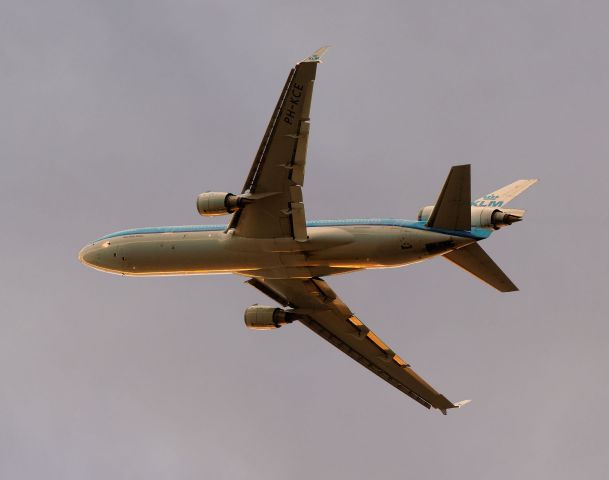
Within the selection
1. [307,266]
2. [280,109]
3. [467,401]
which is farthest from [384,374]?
[280,109]

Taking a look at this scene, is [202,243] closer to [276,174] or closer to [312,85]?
[276,174]

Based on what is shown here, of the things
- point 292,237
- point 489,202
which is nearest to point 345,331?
point 292,237

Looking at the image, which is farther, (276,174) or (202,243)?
(202,243)

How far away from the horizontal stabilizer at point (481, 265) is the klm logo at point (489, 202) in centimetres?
184

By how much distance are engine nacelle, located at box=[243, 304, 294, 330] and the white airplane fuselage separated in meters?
2.83

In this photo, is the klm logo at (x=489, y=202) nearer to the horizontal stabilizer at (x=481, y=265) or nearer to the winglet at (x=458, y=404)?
the horizontal stabilizer at (x=481, y=265)

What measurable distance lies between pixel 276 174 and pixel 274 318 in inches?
411

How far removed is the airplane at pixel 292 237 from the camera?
48.6 meters

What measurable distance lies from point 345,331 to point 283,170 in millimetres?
13778

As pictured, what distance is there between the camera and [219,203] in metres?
51.0

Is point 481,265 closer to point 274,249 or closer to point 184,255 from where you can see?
point 274,249

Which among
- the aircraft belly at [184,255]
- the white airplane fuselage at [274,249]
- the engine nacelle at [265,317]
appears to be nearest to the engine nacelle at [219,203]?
the white airplane fuselage at [274,249]

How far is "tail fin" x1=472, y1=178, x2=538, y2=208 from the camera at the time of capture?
51000 mm

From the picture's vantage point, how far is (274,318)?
58094mm
